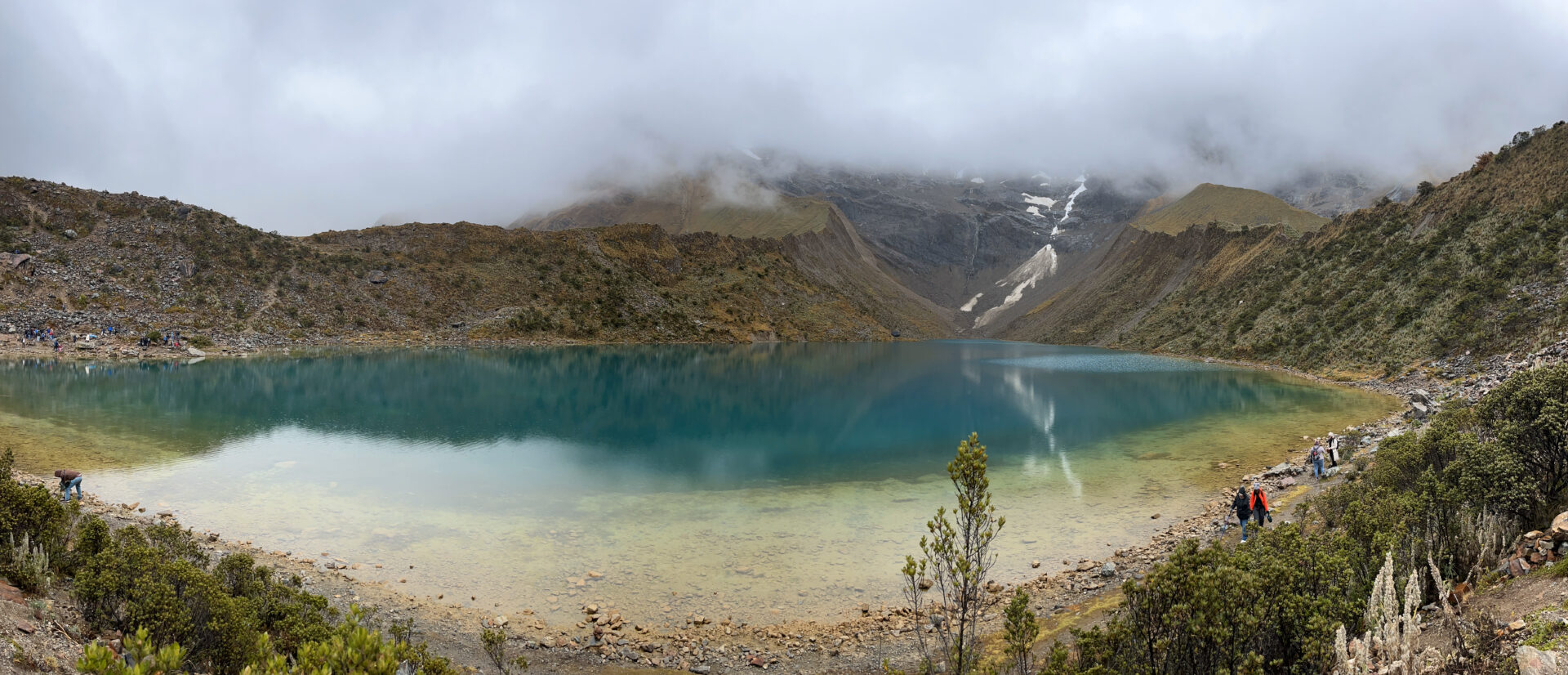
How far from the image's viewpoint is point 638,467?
2494 cm

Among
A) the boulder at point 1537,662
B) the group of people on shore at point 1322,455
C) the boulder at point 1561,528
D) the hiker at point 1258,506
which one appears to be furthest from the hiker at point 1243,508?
the boulder at point 1537,662

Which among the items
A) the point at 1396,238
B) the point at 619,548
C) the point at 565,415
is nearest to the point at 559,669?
the point at 619,548

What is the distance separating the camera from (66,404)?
3350 cm

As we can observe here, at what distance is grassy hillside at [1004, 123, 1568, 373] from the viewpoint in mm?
46147

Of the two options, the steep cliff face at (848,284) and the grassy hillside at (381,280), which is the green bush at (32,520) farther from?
the steep cliff face at (848,284)

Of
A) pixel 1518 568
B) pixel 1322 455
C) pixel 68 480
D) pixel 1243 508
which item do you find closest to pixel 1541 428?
pixel 1518 568

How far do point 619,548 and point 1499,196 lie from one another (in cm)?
8229

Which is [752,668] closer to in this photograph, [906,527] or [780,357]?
[906,527]

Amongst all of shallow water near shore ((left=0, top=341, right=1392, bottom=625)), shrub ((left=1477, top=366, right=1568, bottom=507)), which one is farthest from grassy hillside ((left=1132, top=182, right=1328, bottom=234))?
shrub ((left=1477, top=366, right=1568, bottom=507))

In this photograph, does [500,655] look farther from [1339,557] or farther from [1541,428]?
[1541,428]

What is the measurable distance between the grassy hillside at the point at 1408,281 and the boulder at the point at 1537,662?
47813 mm

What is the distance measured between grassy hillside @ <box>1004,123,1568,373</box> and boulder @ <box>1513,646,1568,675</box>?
47813mm

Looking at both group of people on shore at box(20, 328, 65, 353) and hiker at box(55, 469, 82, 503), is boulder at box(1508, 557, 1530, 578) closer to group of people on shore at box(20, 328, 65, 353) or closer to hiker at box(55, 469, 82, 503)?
hiker at box(55, 469, 82, 503)

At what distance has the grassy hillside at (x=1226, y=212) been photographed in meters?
137
